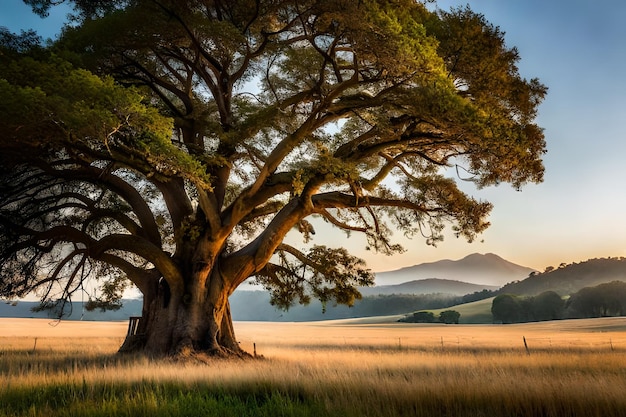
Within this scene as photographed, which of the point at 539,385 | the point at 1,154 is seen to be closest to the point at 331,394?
the point at 539,385

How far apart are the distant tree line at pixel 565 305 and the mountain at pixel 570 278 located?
24643mm

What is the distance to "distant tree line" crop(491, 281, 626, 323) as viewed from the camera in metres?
72.4

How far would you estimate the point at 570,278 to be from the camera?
112 meters

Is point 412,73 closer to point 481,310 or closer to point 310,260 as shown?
point 310,260

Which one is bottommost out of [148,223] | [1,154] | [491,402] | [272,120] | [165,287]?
[491,402]

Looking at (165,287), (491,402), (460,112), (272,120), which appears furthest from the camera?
(165,287)

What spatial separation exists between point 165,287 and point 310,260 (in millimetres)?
4856

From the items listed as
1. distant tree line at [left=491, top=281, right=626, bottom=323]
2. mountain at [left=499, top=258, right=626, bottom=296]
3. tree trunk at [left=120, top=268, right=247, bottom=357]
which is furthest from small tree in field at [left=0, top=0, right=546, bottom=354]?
mountain at [left=499, top=258, right=626, bottom=296]

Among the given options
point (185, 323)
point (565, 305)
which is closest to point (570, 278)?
point (565, 305)

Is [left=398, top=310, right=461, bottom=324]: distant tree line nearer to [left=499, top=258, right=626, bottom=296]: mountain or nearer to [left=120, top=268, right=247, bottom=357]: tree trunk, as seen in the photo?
[left=499, top=258, right=626, bottom=296]: mountain

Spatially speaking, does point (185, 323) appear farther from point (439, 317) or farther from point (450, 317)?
point (439, 317)

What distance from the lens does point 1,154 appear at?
11.8 m

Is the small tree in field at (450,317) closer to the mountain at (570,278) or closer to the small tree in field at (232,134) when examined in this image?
the mountain at (570,278)

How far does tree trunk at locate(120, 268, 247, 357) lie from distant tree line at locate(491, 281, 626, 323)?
7259 cm
